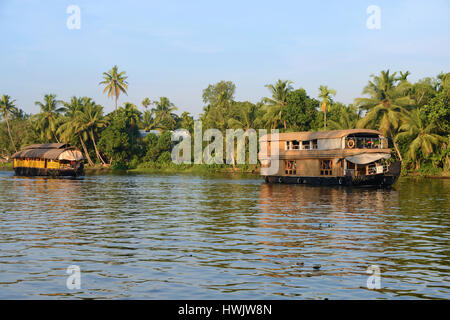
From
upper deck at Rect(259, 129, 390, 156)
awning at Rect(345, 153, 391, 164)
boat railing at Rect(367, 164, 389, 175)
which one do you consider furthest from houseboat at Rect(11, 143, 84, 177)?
boat railing at Rect(367, 164, 389, 175)

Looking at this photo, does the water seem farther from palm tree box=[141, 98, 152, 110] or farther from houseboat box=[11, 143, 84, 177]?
palm tree box=[141, 98, 152, 110]

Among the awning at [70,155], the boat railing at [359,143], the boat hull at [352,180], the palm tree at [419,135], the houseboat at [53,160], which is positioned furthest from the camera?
the awning at [70,155]

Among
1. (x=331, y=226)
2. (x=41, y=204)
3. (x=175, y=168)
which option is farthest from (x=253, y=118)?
(x=331, y=226)

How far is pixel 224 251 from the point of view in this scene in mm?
14812

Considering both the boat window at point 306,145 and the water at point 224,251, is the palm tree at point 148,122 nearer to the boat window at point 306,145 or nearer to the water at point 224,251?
the boat window at point 306,145

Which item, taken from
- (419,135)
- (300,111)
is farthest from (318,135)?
(300,111)

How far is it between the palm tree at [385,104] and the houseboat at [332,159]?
1403 cm

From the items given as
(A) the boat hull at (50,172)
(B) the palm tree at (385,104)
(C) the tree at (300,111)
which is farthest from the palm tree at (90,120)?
(B) the palm tree at (385,104)

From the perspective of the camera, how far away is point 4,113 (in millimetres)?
110312

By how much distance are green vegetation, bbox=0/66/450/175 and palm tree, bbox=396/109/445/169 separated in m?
0.10

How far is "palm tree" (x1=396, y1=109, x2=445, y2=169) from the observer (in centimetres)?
5941

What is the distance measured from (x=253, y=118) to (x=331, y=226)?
6209cm

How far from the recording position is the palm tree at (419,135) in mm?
59406

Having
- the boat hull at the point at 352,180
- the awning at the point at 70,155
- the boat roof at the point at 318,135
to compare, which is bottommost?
the boat hull at the point at 352,180
